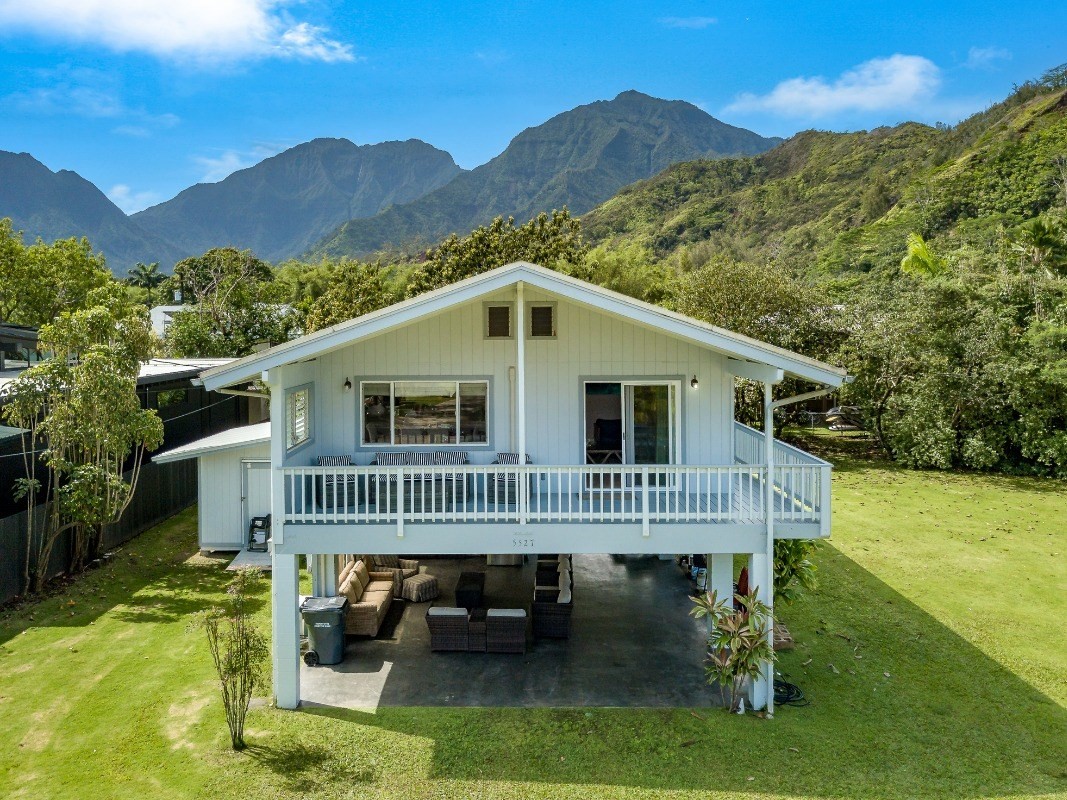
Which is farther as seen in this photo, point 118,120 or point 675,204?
point 118,120

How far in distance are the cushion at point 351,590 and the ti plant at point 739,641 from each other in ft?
18.9

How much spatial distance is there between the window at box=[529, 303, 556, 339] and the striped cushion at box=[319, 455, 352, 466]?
375 cm

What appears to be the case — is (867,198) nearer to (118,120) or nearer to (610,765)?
(610,765)

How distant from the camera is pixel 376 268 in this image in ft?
133

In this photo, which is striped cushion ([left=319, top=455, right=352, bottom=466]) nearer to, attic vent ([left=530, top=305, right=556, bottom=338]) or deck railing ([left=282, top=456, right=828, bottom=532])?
deck railing ([left=282, top=456, right=828, bottom=532])

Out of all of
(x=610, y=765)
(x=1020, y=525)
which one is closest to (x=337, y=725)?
(x=610, y=765)

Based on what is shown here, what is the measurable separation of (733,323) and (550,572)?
18.0m

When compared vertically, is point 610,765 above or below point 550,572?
below

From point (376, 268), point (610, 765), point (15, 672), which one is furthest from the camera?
point (376, 268)

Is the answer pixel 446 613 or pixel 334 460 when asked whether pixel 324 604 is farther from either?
pixel 334 460

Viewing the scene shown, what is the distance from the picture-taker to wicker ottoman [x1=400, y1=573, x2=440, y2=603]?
43.7 ft

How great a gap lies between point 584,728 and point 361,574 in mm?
5452

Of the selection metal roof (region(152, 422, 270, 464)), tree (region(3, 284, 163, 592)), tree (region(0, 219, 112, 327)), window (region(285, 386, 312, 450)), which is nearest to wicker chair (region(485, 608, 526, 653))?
window (region(285, 386, 312, 450))

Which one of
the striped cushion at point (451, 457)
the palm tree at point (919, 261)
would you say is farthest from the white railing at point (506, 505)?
the palm tree at point (919, 261)
